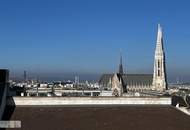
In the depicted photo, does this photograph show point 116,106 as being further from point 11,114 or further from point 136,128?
point 11,114

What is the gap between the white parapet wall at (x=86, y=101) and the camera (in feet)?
103

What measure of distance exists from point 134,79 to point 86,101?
8423cm

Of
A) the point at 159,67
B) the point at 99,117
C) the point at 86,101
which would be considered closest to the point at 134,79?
the point at 159,67

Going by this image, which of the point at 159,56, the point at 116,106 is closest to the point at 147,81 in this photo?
the point at 159,56

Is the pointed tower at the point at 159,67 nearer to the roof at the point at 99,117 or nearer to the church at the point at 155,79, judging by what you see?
the church at the point at 155,79

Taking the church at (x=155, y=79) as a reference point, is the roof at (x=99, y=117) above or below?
below

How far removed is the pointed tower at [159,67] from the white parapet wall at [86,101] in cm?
7888

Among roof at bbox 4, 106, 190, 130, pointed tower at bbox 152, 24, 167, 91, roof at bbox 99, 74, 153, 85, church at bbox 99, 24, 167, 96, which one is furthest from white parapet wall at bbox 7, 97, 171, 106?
roof at bbox 99, 74, 153, 85

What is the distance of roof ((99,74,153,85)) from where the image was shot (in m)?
115

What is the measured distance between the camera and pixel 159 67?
4486 inches

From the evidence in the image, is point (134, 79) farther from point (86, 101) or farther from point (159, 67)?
point (86, 101)

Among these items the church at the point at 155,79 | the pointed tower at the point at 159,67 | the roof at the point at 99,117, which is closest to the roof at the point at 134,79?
the church at the point at 155,79

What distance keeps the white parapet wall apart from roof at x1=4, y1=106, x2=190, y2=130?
71 cm

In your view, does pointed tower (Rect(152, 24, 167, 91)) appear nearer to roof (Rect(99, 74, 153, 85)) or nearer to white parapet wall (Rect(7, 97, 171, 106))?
roof (Rect(99, 74, 153, 85))
